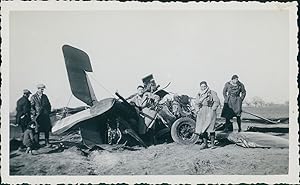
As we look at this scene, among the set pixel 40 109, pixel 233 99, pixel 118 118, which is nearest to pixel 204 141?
pixel 233 99

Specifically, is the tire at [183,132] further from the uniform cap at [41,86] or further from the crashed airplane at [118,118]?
the uniform cap at [41,86]

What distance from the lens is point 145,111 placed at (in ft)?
5.55

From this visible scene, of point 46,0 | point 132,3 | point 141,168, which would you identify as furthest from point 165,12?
point 141,168

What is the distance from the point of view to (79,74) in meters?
1.68

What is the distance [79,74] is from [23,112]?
21 cm

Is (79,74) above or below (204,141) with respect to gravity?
above

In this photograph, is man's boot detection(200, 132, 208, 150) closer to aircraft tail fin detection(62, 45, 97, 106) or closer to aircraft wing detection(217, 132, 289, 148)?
aircraft wing detection(217, 132, 289, 148)

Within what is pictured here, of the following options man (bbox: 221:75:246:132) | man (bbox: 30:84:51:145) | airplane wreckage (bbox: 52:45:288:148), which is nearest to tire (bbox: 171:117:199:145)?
airplane wreckage (bbox: 52:45:288:148)

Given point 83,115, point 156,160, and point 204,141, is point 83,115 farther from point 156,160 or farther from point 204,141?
point 204,141

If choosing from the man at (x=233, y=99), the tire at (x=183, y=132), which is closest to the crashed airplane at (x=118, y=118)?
the tire at (x=183, y=132)

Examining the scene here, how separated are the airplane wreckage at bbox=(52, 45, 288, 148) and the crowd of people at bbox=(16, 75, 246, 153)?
16mm

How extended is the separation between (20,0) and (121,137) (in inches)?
20.9

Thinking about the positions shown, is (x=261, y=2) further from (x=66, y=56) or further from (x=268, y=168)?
(x=66, y=56)

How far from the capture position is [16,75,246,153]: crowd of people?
1669mm
